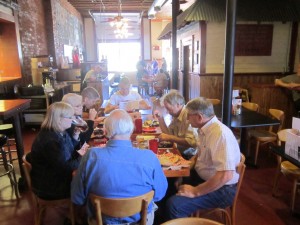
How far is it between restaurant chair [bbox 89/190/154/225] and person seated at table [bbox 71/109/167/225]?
57 millimetres

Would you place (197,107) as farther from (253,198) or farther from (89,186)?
(253,198)

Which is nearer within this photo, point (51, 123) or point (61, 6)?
point (51, 123)

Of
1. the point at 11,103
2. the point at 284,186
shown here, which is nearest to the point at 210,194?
the point at 284,186

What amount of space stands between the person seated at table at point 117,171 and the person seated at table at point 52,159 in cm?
44

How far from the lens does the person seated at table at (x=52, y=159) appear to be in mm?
1997

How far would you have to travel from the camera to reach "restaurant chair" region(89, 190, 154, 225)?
1.46 meters

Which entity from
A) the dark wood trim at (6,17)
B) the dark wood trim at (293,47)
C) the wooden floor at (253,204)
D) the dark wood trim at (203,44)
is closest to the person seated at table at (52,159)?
the wooden floor at (253,204)

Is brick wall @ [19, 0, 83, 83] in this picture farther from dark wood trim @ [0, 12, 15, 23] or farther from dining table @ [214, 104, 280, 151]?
dining table @ [214, 104, 280, 151]

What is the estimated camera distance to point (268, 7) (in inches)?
220

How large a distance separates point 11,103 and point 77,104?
0.86 metres

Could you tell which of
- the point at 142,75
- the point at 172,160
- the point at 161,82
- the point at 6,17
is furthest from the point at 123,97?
the point at 142,75

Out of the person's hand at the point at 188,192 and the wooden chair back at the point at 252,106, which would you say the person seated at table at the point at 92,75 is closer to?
the wooden chair back at the point at 252,106

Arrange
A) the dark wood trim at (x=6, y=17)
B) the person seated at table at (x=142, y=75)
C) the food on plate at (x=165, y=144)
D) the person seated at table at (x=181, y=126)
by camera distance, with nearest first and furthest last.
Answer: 1. the food on plate at (x=165, y=144)
2. the person seated at table at (x=181, y=126)
3. the dark wood trim at (x=6, y=17)
4. the person seated at table at (x=142, y=75)

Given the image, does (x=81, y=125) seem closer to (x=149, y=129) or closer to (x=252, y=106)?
(x=149, y=129)
